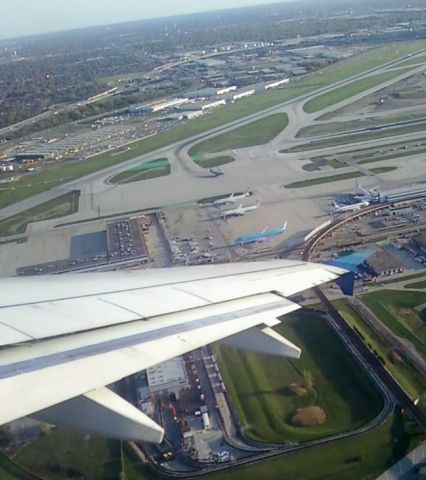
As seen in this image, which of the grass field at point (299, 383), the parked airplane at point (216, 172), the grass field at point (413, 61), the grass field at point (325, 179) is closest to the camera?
the grass field at point (299, 383)

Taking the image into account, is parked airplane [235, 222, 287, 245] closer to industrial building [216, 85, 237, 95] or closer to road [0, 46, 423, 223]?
road [0, 46, 423, 223]

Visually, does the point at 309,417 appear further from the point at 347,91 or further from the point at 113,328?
the point at 347,91

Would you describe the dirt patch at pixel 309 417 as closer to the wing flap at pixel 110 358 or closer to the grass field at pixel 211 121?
the wing flap at pixel 110 358

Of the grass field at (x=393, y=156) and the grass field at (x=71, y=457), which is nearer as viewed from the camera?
the grass field at (x=71, y=457)

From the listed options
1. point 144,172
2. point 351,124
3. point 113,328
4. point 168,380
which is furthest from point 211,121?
point 113,328

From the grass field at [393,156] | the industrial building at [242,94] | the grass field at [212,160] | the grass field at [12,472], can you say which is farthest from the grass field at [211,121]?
the grass field at [12,472]

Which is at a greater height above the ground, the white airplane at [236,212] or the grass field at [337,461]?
the white airplane at [236,212]
